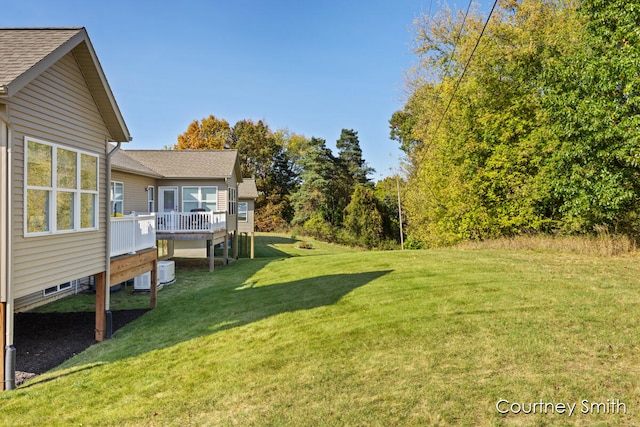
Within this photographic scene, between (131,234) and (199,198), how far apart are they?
9.25 m

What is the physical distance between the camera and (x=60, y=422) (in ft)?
12.9

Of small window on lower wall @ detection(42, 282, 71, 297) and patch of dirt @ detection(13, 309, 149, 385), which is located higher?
small window on lower wall @ detection(42, 282, 71, 297)

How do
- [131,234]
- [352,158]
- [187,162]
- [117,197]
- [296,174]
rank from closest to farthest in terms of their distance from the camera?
[131,234] < [117,197] < [187,162] < [352,158] < [296,174]

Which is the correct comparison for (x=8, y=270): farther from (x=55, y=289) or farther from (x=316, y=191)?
(x=316, y=191)

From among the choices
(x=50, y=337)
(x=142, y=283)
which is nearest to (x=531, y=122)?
(x=142, y=283)

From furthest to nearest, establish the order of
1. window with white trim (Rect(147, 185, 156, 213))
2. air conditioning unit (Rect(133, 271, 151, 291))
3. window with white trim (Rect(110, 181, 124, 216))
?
window with white trim (Rect(147, 185, 156, 213))
window with white trim (Rect(110, 181, 124, 216))
air conditioning unit (Rect(133, 271, 151, 291))

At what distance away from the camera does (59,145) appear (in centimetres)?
603

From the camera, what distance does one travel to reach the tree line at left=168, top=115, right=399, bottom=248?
36.8 meters

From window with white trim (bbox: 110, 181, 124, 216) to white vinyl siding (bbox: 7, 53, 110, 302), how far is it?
5.95 meters

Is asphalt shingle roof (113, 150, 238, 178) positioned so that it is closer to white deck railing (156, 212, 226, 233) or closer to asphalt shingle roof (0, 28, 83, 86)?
white deck railing (156, 212, 226, 233)

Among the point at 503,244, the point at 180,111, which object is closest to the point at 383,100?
the point at 503,244

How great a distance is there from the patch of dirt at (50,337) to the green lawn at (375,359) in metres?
0.42

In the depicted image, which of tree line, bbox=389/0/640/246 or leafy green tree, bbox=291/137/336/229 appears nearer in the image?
tree line, bbox=389/0/640/246

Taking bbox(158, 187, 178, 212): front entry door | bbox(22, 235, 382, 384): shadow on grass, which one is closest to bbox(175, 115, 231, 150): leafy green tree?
bbox(158, 187, 178, 212): front entry door
